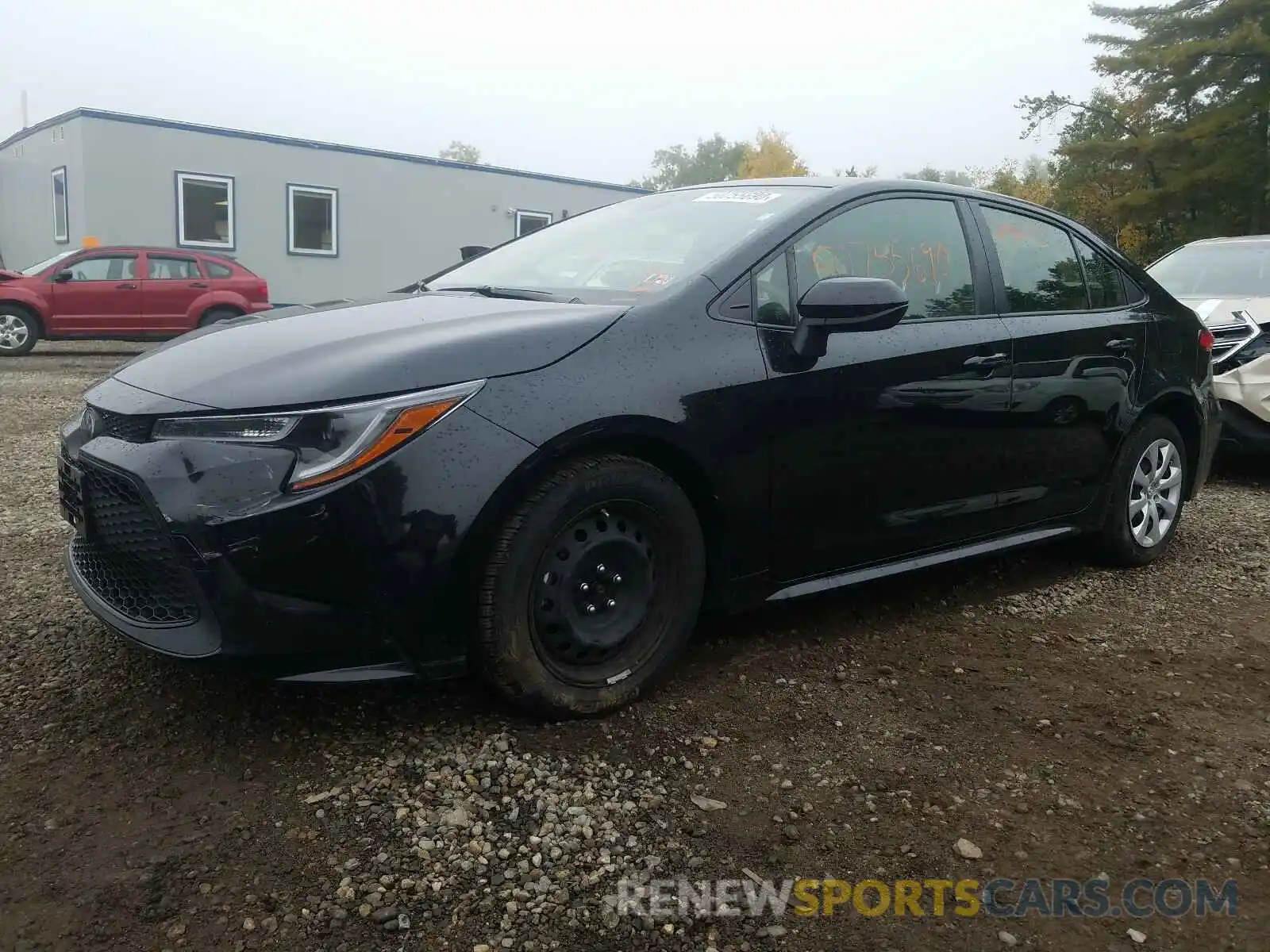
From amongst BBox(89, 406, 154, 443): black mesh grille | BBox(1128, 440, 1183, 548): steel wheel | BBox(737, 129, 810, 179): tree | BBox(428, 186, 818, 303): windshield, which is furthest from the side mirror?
BBox(737, 129, 810, 179): tree

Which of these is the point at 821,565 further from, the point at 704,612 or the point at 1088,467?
the point at 1088,467

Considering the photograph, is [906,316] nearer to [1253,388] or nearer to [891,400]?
[891,400]

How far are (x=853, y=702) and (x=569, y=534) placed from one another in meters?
1.02

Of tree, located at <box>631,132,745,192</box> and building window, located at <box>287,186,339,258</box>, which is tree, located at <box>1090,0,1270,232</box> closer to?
building window, located at <box>287,186,339,258</box>

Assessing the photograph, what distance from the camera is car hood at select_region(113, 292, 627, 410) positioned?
8.17 feet

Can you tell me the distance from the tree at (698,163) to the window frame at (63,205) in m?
74.4

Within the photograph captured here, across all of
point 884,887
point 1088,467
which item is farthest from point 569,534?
point 1088,467

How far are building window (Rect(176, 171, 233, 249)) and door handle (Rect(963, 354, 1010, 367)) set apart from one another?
16184 mm

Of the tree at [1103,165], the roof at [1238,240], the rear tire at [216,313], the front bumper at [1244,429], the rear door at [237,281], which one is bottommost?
the front bumper at [1244,429]

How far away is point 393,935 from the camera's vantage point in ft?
6.48

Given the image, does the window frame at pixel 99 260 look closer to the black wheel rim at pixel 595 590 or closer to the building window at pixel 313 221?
the building window at pixel 313 221

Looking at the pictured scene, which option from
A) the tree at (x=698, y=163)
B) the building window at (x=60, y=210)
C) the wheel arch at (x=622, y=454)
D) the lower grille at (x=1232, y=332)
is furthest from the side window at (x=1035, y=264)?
the tree at (x=698, y=163)

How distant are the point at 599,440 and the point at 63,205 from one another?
58.6 ft

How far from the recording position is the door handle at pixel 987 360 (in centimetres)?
358
